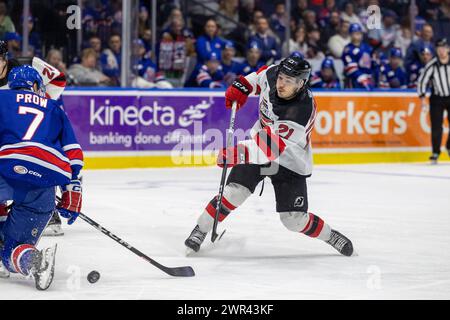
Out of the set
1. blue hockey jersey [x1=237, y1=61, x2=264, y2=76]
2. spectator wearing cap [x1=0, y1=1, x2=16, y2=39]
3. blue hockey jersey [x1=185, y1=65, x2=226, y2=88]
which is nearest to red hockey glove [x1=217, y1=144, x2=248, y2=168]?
spectator wearing cap [x1=0, y1=1, x2=16, y2=39]

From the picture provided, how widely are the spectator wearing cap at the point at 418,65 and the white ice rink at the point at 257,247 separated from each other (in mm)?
3370

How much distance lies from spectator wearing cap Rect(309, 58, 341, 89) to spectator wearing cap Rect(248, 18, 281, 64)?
0.63 m

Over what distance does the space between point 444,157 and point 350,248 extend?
7512mm

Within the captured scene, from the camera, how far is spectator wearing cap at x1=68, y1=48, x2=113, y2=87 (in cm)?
1079

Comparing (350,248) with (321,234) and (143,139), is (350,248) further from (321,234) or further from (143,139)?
(143,139)

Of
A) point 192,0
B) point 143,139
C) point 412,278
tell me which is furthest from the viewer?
point 192,0

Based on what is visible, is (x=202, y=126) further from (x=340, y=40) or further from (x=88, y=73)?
(x=340, y=40)

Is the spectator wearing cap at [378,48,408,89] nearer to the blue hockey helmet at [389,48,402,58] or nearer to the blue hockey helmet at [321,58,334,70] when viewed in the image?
the blue hockey helmet at [389,48,402,58]

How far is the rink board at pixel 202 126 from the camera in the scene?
10859 millimetres

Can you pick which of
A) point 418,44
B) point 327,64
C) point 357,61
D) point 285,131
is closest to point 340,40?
point 357,61

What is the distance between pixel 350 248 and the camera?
5.91 meters

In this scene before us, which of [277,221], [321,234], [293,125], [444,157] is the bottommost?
[444,157]

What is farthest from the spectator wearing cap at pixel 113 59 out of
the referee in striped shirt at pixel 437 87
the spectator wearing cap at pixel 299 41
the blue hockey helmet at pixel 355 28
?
the referee in striped shirt at pixel 437 87
